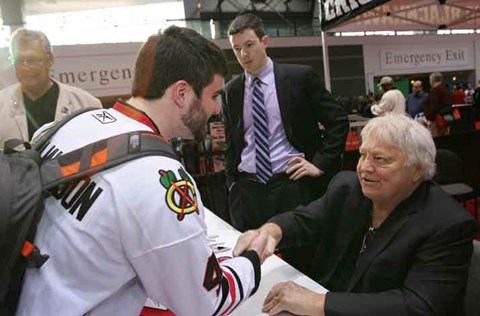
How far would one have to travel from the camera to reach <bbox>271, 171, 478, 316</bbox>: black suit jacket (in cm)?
122

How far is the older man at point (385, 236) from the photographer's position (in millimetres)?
1224

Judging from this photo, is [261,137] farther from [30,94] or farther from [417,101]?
[417,101]

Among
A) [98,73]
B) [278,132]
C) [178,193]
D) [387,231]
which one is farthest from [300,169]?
[98,73]

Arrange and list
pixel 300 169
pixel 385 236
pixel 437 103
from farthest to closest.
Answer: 1. pixel 437 103
2. pixel 300 169
3. pixel 385 236

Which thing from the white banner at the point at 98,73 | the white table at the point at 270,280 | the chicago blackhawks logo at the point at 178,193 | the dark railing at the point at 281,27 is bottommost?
the white table at the point at 270,280

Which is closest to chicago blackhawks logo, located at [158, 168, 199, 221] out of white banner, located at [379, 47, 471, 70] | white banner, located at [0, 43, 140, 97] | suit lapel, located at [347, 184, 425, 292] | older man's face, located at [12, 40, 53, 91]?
suit lapel, located at [347, 184, 425, 292]

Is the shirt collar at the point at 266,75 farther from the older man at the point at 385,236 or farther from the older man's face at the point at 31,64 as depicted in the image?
the older man's face at the point at 31,64

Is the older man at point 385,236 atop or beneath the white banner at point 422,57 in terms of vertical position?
beneath

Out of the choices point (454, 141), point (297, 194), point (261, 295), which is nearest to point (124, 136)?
point (261, 295)

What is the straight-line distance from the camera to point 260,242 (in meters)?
1.44

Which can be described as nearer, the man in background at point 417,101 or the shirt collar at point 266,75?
the shirt collar at point 266,75

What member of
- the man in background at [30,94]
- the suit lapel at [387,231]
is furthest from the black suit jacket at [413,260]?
the man in background at [30,94]

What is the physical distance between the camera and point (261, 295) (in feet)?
4.32

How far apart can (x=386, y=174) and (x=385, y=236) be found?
0.20 meters
